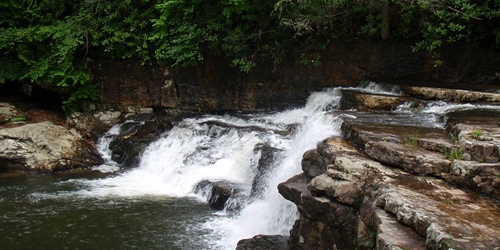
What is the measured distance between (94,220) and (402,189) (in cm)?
532

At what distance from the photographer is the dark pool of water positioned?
6.79m

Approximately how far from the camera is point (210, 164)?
1009 centimetres

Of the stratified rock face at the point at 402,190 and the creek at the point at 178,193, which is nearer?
the stratified rock face at the point at 402,190

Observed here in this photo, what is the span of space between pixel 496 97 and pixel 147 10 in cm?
953

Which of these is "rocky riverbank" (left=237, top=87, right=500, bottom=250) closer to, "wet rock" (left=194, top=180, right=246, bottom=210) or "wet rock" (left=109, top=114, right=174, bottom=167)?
"wet rock" (left=194, top=180, right=246, bottom=210)

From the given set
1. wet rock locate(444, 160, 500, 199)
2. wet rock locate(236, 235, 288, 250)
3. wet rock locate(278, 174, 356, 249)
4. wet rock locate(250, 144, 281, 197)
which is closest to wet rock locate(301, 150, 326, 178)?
wet rock locate(278, 174, 356, 249)

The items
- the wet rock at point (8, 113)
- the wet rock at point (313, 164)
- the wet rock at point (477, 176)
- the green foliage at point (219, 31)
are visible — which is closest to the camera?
the wet rock at point (477, 176)

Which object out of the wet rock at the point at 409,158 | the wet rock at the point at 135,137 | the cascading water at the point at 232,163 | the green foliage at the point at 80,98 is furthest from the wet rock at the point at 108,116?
the wet rock at the point at 409,158

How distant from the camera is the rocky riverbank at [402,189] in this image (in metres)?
3.94

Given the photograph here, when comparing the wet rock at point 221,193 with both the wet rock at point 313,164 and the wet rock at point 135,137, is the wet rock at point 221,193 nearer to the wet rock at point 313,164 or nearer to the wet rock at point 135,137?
the wet rock at point 313,164

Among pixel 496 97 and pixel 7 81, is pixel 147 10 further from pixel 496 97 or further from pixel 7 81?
pixel 496 97

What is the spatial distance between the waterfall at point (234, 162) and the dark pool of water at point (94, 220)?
1.04 ft

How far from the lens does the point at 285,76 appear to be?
12766 millimetres

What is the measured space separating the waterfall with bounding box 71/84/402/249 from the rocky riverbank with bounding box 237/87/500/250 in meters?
0.92
